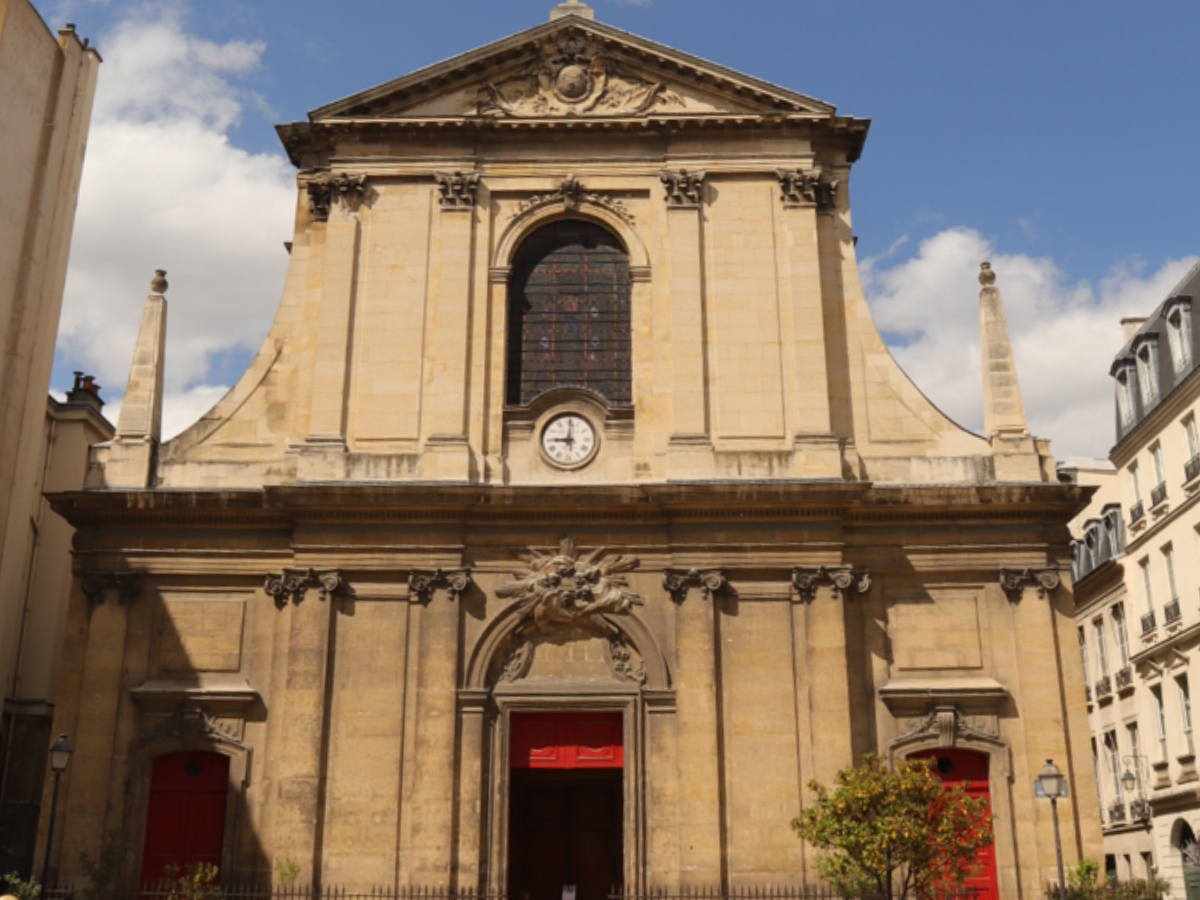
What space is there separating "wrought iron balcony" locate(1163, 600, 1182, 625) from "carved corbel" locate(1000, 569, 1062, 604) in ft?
34.9

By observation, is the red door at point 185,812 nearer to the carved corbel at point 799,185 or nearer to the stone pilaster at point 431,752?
the stone pilaster at point 431,752

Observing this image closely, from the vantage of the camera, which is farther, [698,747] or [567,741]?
[567,741]

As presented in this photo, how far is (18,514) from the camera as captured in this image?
25.8 meters

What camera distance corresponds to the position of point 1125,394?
3284 cm

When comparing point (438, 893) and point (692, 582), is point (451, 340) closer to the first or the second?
point (692, 582)

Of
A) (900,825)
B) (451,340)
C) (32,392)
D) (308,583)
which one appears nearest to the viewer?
(900,825)

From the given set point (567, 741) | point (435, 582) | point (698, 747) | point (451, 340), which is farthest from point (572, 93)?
point (698, 747)

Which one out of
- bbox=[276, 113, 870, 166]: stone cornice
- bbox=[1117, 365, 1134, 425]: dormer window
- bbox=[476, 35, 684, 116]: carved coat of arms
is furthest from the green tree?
bbox=[1117, 365, 1134, 425]: dormer window

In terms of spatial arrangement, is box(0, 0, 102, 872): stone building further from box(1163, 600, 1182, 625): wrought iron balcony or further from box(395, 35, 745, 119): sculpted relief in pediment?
box(1163, 600, 1182, 625): wrought iron balcony

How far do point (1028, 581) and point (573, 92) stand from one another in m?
11.4

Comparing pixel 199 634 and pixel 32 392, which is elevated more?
pixel 32 392

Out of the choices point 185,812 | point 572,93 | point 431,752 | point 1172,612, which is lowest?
point 185,812

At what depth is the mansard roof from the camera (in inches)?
896

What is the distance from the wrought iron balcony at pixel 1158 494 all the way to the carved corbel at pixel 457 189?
17.6 meters
